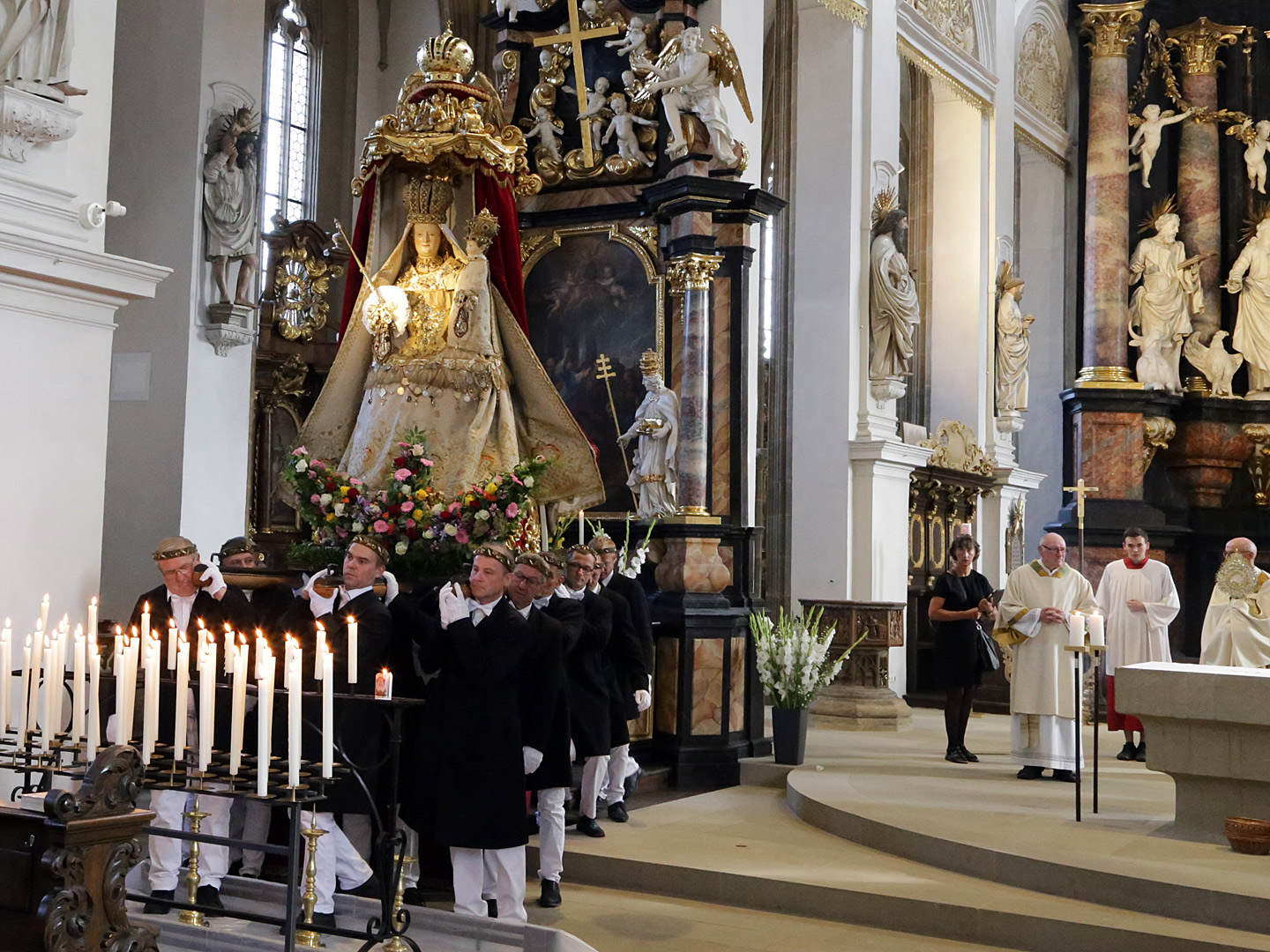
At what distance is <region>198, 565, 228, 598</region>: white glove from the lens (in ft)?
20.9

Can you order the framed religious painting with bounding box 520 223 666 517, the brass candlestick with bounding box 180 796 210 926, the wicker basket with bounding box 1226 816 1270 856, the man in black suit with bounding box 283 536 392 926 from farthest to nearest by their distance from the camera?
the framed religious painting with bounding box 520 223 666 517 → the wicker basket with bounding box 1226 816 1270 856 → the man in black suit with bounding box 283 536 392 926 → the brass candlestick with bounding box 180 796 210 926

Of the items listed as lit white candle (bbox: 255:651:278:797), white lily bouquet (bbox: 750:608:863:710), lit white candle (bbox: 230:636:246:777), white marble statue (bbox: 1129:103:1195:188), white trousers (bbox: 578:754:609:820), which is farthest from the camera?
white marble statue (bbox: 1129:103:1195:188)

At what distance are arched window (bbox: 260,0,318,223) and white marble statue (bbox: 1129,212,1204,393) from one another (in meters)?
10.3

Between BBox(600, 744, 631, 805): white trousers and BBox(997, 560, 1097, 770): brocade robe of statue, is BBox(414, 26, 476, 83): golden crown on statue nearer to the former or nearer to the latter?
BBox(600, 744, 631, 805): white trousers

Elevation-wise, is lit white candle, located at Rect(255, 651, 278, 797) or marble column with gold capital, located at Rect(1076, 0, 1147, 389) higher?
marble column with gold capital, located at Rect(1076, 0, 1147, 389)

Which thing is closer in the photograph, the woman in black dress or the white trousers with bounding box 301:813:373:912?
the white trousers with bounding box 301:813:373:912

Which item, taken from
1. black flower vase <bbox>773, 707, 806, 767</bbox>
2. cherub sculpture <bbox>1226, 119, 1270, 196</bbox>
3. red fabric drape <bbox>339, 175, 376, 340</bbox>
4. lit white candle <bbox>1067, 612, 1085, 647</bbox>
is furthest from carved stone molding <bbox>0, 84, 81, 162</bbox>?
cherub sculpture <bbox>1226, 119, 1270, 196</bbox>

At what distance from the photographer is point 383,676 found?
499cm

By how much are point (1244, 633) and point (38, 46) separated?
25.9 feet

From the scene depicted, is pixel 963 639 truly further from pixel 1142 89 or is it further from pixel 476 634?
pixel 1142 89

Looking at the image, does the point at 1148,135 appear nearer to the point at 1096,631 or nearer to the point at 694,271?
the point at 694,271

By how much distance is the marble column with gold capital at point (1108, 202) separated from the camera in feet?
60.1

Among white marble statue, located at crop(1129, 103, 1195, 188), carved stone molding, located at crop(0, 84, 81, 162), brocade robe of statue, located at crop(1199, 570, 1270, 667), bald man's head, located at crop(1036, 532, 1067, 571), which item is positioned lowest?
brocade robe of statue, located at crop(1199, 570, 1270, 667)

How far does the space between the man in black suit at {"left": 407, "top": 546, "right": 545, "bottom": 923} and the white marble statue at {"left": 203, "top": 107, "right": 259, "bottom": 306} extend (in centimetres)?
662
